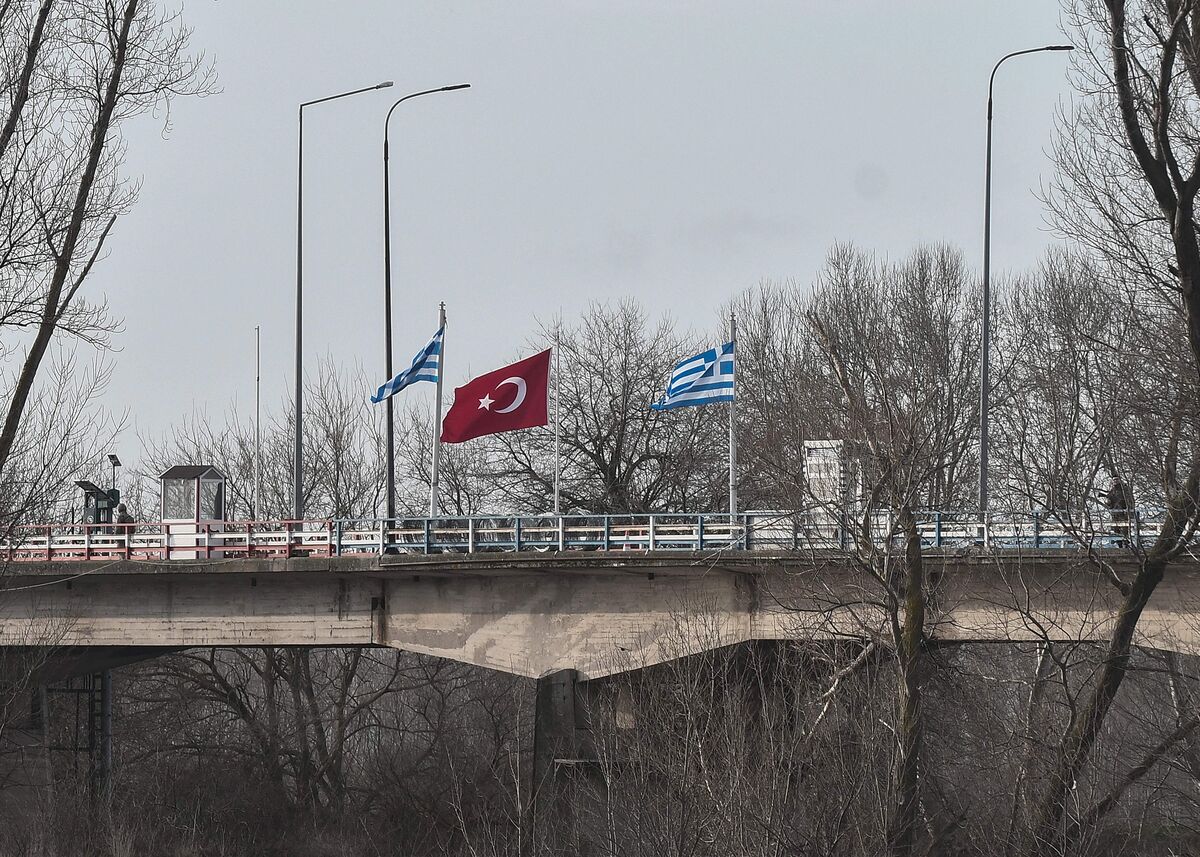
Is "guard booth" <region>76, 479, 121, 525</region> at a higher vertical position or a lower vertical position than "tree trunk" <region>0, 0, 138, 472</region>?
lower

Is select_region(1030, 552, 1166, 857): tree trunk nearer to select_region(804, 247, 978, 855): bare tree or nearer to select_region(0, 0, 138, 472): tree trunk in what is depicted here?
select_region(804, 247, 978, 855): bare tree

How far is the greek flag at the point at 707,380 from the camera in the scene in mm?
25781

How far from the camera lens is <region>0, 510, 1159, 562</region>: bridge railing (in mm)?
22156

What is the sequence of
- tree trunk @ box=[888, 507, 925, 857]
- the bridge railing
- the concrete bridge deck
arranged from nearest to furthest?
tree trunk @ box=[888, 507, 925, 857] < the concrete bridge deck < the bridge railing

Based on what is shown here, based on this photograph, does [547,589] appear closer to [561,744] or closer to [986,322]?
[561,744]

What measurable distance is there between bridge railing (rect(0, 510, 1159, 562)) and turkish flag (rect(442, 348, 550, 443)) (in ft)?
6.10

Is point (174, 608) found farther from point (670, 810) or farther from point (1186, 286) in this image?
point (1186, 286)

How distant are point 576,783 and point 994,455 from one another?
22.3 meters

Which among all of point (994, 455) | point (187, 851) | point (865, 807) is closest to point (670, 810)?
point (865, 807)

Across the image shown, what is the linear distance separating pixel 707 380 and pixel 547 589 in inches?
192

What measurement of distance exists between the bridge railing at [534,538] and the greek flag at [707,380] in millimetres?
2267

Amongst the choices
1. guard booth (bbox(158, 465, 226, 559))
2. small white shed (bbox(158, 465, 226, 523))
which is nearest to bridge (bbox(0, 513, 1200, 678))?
guard booth (bbox(158, 465, 226, 559))

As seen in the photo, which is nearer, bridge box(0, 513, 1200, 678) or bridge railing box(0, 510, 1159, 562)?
bridge box(0, 513, 1200, 678)

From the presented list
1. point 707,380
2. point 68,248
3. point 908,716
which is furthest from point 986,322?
point 68,248
